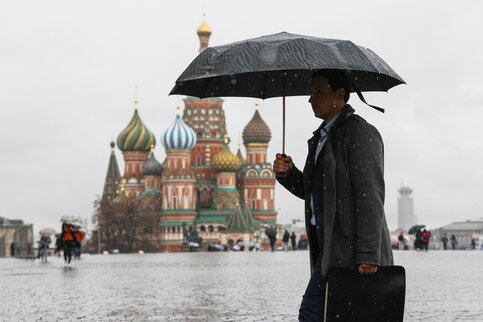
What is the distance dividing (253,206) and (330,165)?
383 ft

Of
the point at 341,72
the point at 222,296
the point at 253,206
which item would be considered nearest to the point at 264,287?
the point at 222,296

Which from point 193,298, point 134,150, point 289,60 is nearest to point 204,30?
point 134,150

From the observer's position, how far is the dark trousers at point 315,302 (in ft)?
18.2

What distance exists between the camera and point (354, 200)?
5.63 meters

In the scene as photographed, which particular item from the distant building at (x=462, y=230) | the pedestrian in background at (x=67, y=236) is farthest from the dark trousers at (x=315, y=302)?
the distant building at (x=462, y=230)

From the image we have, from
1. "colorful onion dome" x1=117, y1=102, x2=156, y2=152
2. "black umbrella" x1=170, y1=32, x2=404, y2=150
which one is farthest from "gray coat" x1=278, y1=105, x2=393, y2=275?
"colorful onion dome" x1=117, y1=102, x2=156, y2=152

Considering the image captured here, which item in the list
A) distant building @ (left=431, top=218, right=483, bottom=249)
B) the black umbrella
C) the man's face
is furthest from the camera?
distant building @ (left=431, top=218, right=483, bottom=249)

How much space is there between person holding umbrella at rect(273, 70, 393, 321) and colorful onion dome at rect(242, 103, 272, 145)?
117m

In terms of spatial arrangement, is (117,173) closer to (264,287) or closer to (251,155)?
(251,155)

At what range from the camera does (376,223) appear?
5566mm

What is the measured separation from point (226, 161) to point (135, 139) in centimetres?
1350

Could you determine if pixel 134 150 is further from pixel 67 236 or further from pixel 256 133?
pixel 67 236

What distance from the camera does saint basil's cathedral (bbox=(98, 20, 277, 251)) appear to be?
115938mm

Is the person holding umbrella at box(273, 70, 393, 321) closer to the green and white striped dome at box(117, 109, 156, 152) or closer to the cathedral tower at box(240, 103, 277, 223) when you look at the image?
the cathedral tower at box(240, 103, 277, 223)
